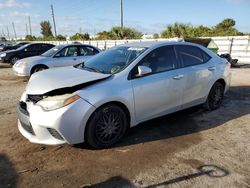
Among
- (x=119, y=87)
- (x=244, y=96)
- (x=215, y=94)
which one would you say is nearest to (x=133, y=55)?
(x=119, y=87)

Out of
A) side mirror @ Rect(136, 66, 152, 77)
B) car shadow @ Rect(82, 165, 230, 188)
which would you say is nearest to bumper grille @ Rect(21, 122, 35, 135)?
car shadow @ Rect(82, 165, 230, 188)

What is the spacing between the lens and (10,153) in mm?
4102

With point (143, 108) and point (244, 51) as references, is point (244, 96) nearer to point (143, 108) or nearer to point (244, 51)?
point (143, 108)

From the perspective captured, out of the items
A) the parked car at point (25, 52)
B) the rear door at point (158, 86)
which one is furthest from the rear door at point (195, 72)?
the parked car at point (25, 52)

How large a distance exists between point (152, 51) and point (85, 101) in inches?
65.4

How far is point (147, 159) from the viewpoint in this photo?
3.90m

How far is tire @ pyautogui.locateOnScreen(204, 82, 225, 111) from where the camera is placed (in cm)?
602

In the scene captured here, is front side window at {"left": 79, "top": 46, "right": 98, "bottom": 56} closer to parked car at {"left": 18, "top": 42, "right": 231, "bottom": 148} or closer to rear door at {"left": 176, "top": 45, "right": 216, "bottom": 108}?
parked car at {"left": 18, "top": 42, "right": 231, "bottom": 148}

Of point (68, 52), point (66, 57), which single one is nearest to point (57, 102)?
point (66, 57)

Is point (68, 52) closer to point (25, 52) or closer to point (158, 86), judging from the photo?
point (25, 52)

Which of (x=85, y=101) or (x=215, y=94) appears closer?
(x=85, y=101)

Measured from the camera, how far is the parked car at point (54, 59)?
10.6m

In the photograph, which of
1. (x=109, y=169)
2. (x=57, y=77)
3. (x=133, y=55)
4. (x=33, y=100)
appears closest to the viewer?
(x=109, y=169)

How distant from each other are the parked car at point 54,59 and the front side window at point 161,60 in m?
6.56
